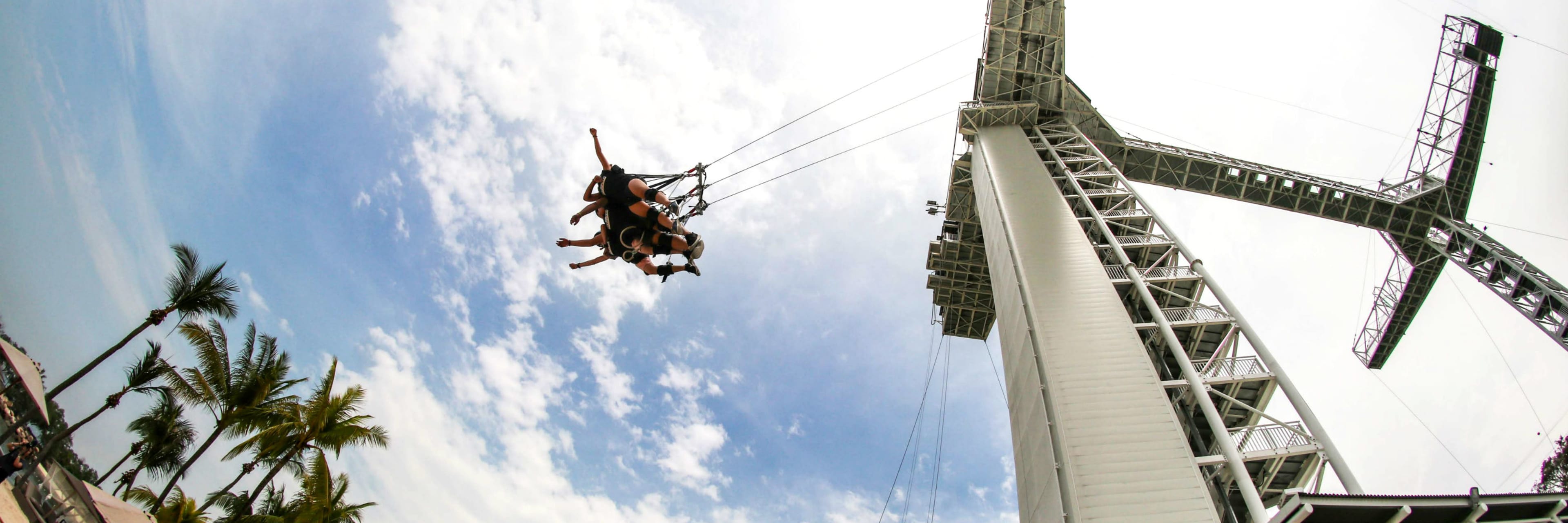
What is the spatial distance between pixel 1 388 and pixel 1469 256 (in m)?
45.8

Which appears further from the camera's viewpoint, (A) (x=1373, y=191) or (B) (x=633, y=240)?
(A) (x=1373, y=191)

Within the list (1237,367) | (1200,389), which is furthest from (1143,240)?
(1200,389)

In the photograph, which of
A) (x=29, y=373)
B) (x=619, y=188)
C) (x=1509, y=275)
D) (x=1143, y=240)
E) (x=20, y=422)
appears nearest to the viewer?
(x=20, y=422)

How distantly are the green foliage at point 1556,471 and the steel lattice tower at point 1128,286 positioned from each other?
14.7 feet

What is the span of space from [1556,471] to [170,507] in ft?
135

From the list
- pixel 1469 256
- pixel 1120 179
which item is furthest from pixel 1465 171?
pixel 1120 179

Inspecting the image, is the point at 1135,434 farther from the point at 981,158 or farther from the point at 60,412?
the point at 60,412

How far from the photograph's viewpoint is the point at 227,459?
51.3ft

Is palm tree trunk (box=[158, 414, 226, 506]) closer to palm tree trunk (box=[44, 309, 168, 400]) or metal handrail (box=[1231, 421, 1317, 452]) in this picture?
palm tree trunk (box=[44, 309, 168, 400])

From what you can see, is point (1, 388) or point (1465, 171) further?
point (1465, 171)

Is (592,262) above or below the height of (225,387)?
above

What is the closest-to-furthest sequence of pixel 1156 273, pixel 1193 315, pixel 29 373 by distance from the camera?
pixel 29 373
pixel 1193 315
pixel 1156 273

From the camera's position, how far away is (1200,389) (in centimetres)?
1342

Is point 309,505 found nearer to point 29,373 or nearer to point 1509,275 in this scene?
point 29,373
